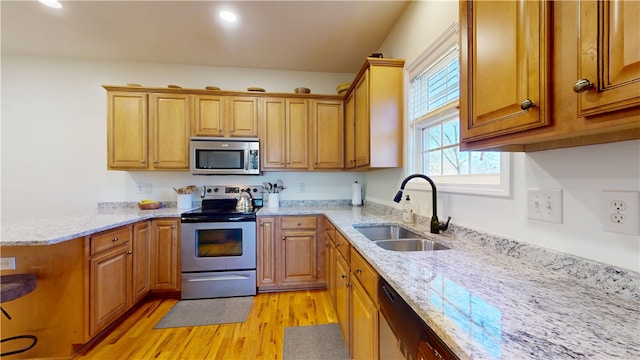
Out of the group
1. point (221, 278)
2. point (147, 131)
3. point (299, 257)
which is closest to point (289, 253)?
point (299, 257)

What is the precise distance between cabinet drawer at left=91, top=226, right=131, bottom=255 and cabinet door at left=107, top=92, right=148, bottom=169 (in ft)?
3.18

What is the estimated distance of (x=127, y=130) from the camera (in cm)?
278

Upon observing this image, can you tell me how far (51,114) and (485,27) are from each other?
4405 millimetres

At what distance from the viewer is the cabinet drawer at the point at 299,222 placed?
8.75ft

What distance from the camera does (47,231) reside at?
158 centimetres

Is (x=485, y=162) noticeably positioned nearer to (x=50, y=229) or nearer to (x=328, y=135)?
(x=328, y=135)

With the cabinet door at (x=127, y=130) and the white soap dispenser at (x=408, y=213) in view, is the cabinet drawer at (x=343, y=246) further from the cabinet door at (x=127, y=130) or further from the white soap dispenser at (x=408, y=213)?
the cabinet door at (x=127, y=130)

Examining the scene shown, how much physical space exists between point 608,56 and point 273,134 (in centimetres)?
279

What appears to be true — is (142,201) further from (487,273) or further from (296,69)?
(487,273)

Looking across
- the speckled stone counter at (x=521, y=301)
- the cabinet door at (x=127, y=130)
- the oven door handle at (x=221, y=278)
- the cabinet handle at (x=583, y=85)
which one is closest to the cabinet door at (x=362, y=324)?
the speckled stone counter at (x=521, y=301)

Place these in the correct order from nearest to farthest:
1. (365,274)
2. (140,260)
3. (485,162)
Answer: (365,274) → (485,162) → (140,260)

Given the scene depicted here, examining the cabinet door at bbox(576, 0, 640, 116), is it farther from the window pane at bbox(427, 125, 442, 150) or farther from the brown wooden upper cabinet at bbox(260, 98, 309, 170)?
the brown wooden upper cabinet at bbox(260, 98, 309, 170)

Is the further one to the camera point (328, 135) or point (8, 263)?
point (328, 135)

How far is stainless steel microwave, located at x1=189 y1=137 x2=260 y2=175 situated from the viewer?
110 inches
